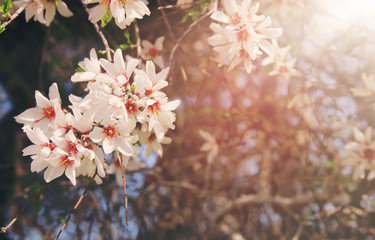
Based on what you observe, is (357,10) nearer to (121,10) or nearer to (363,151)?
(363,151)

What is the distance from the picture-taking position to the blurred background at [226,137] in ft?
5.50

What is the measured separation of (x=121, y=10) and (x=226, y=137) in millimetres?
1541

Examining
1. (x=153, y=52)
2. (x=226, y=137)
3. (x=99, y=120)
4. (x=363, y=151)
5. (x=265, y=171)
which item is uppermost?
(x=99, y=120)

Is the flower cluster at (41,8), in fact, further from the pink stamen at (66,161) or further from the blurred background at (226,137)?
the pink stamen at (66,161)

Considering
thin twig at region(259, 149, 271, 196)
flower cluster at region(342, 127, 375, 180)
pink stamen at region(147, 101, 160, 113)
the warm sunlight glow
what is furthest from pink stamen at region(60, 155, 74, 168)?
thin twig at region(259, 149, 271, 196)

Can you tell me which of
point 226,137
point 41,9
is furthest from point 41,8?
point 226,137

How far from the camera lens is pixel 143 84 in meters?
0.91

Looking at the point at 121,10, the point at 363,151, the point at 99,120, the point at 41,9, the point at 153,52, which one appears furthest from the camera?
the point at 363,151

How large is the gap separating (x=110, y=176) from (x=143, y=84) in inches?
44.7

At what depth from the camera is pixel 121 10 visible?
3.25ft

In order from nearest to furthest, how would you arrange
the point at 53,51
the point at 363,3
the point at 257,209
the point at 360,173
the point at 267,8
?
the point at 360,173 < the point at 267,8 < the point at 363,3 < the point at 53,51 < the point at 257,209

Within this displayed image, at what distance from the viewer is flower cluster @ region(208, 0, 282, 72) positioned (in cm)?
94

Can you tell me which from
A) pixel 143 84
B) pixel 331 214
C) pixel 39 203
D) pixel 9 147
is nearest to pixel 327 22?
pixel 331 214

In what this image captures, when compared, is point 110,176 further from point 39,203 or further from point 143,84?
point 143,84
